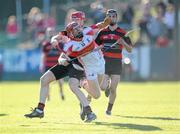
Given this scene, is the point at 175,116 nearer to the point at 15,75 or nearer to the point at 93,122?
the point at 93,122

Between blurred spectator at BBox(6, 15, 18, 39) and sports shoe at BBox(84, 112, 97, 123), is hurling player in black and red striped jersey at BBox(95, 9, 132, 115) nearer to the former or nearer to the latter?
sports shoe at BBox(84, 112, 97, 123)

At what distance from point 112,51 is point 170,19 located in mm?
16338

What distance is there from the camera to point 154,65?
1304 inches

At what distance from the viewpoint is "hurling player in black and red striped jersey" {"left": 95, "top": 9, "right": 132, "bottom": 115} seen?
17.0 m

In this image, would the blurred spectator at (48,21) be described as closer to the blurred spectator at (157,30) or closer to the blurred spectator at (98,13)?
the blurred spectator at (98,13)

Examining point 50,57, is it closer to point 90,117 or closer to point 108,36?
point 108,36

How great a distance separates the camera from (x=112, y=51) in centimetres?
1766

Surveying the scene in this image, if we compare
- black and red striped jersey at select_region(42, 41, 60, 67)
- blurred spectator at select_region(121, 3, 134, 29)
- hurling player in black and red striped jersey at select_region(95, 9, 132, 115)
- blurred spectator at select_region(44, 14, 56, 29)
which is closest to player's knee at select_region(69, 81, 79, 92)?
hurling player in black and red striped jersey at select_region(95, 9, 132, 115)

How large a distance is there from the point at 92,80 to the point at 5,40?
785 inches

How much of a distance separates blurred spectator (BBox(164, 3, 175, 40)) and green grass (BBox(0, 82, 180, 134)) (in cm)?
663

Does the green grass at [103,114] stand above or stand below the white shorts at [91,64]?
below

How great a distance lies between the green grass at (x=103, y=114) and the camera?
13500mm

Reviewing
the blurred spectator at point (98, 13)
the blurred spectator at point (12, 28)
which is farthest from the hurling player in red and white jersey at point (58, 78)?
the blurred spectator at point (12, 28)

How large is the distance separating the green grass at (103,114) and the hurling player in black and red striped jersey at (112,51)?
63 centimetres
